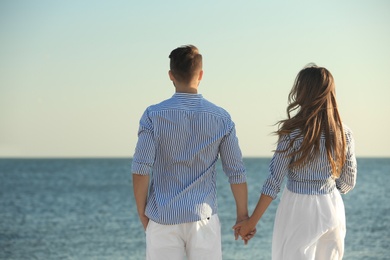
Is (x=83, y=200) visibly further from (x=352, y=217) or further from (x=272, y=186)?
(x=272, y=186)

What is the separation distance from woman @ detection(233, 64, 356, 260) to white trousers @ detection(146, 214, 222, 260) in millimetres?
468

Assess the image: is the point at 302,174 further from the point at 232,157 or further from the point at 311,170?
the point at 232,157

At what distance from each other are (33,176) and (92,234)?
103 ft

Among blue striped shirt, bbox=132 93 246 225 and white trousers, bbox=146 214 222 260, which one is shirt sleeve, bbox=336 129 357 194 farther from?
white trousers, bbox=146 214 222 260

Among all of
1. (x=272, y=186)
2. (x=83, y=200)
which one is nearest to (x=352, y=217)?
(x=83, y=200)

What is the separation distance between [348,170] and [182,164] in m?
1.14

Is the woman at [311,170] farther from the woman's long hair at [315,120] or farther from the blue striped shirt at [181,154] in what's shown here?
the blue striped shirt at [181,154]

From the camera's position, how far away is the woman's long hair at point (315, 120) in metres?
4.77

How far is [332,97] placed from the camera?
4.85 meters

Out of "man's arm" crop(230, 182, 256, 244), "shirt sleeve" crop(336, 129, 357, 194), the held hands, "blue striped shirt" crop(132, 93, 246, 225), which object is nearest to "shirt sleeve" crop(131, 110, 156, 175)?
"blue striped shirt" crop(132, 93, 246, 225)

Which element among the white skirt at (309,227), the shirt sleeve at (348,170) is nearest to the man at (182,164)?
the white skirt at (309,227)

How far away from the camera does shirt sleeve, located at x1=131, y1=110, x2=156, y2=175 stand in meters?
4.67

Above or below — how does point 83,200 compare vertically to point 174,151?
below

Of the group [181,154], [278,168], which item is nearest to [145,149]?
[181,154]
